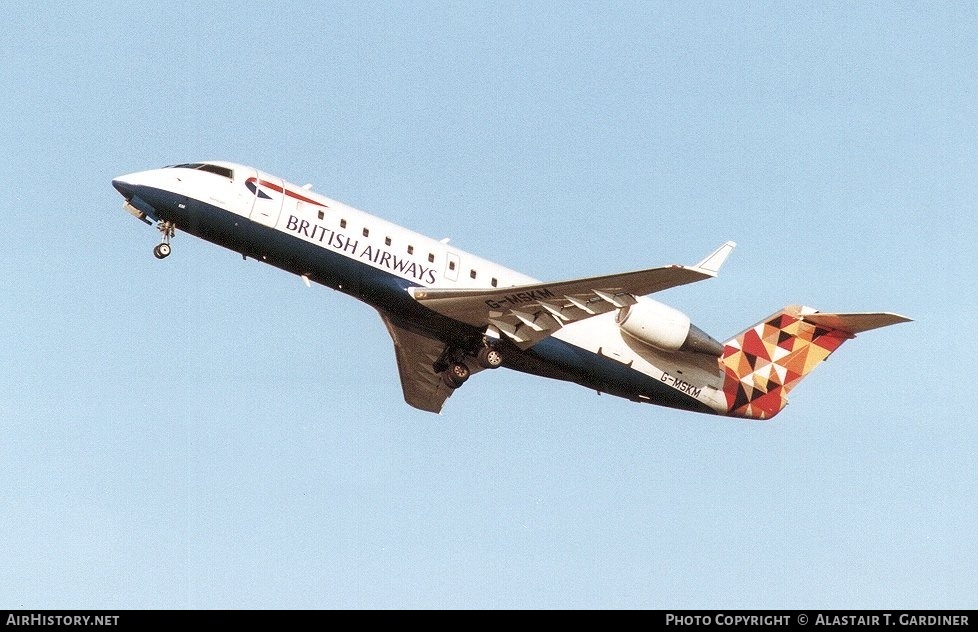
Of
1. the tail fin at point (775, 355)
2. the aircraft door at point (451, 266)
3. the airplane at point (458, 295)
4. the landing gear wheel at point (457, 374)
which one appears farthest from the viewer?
the tail fin at point (775, 355)

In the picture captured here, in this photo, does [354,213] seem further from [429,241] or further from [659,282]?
[659,282]

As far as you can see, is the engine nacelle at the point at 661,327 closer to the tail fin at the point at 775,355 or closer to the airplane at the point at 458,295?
the airplane at the point at 458,295

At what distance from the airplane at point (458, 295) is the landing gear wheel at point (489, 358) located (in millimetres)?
38

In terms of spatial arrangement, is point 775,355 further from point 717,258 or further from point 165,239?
point 165,239

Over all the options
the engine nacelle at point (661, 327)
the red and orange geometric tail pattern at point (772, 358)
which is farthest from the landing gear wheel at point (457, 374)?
the red and orange geometric tail pattern at point (772, 358)

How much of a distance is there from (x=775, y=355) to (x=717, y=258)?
22.4 feet

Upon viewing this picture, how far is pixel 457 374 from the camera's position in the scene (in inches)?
1031

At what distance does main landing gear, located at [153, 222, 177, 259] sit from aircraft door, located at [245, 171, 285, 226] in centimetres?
160

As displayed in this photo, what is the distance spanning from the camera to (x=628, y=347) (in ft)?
85.1

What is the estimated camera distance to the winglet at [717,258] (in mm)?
21433

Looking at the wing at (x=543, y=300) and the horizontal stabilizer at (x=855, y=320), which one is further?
the horizontal stabilizer at (x=855, y=320)

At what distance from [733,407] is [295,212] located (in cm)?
1051

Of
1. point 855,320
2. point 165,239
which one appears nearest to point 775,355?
point 855,320
